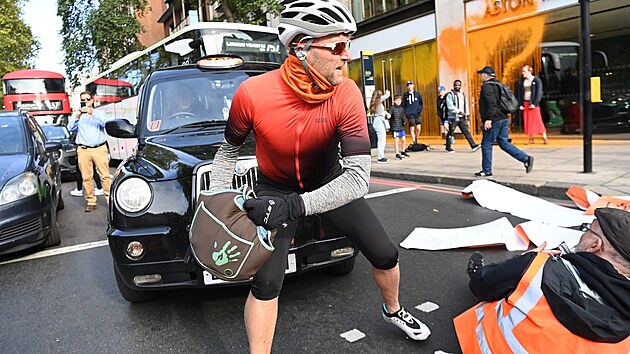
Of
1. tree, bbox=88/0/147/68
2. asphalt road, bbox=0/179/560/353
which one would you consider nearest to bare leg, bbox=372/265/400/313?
asphalt road, bbox=0/179/560/353

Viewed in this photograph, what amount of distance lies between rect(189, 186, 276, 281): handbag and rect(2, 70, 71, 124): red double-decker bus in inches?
1052

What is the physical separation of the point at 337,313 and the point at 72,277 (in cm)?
271

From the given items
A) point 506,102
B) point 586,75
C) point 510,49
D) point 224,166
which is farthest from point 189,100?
point 510,49

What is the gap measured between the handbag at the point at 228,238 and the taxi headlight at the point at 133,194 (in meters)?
1.28

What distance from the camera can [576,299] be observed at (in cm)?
207

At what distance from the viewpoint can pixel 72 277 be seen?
4559 mm

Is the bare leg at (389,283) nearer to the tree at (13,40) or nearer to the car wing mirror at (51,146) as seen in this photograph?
the car wing mirror at (51,146)

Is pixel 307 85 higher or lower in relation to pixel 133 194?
higher

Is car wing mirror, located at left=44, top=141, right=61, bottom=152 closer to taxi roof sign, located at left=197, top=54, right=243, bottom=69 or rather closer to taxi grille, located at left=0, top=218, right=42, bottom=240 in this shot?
taxi grille, located at left=0, top=218, right=42, bottom=240

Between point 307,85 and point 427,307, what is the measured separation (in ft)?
6.23

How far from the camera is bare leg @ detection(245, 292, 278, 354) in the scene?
7.34 ft

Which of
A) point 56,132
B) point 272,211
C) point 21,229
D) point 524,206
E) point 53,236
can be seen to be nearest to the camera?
point 272,211

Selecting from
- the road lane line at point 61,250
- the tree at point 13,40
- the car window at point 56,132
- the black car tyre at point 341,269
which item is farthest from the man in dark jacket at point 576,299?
the tree at point 13,40

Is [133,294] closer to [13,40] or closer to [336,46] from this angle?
[336,46]
